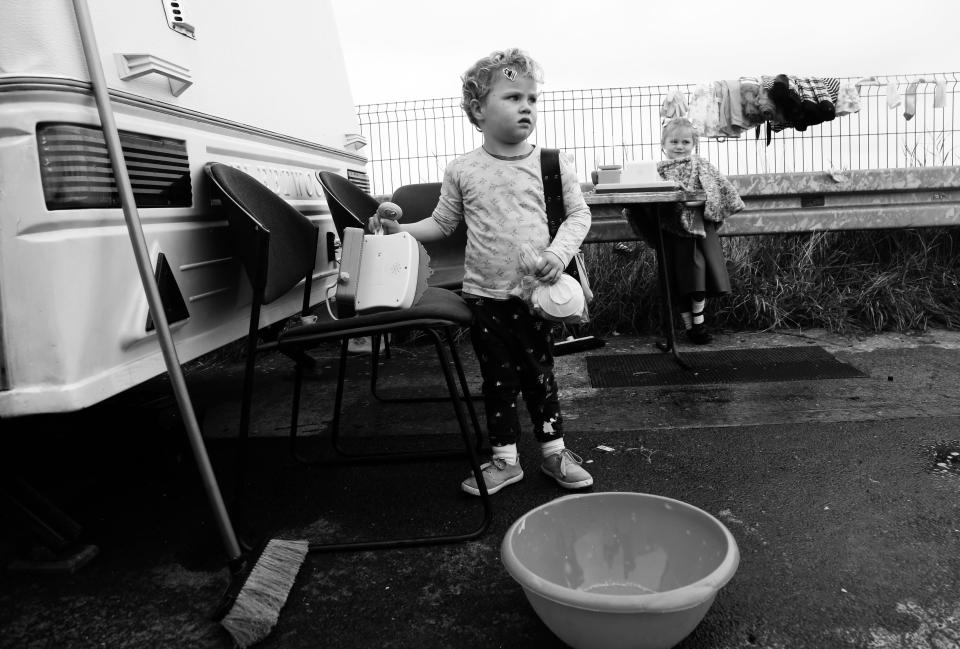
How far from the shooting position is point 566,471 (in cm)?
238

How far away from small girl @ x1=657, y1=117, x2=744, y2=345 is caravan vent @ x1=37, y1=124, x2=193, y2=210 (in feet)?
10.1

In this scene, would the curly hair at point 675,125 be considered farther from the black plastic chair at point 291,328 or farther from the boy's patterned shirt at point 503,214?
the black plastic chair at point 291,328

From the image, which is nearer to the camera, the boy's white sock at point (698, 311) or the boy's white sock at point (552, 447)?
the boy's white sock at point (552, 447)

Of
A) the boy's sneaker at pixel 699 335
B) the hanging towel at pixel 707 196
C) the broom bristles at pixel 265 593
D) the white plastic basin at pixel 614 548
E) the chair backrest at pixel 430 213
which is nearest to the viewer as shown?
the white plastic basin at pixel 614 548

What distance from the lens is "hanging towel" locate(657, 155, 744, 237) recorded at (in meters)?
4.28

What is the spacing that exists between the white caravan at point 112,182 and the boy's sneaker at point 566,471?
124cm

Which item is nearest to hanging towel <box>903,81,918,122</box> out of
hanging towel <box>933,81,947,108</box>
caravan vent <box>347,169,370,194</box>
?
hanging towel <box>933,81,947,108</box>

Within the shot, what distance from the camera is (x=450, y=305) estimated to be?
2094 mm

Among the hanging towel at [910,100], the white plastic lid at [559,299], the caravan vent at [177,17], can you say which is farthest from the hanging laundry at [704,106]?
the caravan vent at [177,17]

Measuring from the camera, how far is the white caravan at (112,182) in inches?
64.2

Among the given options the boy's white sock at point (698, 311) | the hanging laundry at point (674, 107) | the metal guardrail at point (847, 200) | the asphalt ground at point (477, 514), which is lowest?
the asphalt ground at point (477, 514)

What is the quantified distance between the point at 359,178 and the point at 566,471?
7.43 ft

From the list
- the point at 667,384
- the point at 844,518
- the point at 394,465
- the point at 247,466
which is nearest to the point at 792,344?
the point at 667,384

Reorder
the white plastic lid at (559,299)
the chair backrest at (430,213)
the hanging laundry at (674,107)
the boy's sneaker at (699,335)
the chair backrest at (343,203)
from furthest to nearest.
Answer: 1. the hanging laundry at (674,107)
2. the boy's sneaker at (699,335)
3. the chair backrest at (430,213)
4. the chair backrest at (343,203)
5. the white plastic lid at (559,299)
